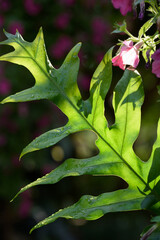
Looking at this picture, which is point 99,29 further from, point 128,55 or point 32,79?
point 128,55

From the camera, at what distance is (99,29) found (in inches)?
127

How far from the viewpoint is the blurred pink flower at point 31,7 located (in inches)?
123

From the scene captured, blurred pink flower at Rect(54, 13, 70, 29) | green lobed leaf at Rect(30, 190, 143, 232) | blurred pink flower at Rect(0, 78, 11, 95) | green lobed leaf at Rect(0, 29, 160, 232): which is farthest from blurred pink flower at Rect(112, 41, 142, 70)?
blurred pink flower at Rect(54, 13, 70, 29)

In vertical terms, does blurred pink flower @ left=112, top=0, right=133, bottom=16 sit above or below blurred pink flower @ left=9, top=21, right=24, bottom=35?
below

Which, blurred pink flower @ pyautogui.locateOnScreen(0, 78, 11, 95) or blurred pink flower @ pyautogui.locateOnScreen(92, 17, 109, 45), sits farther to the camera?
blurred pink flower @ pyautogui.locateOnScreen(92, 17, 109, 45)

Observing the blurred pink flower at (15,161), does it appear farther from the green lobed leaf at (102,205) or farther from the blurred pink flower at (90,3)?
the green lobed leaf at (102,205)

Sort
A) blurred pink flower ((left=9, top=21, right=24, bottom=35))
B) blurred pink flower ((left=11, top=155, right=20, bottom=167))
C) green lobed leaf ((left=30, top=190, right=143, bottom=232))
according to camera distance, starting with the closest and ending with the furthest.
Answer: green lobed leaf ((left=30, top=190, right=143, bottom=232)) → blurred pink flower ((left=9, top=21, right=24, bottom=35)) → blurred pink flower ((left=11, top=155, right=20, bottom=167))

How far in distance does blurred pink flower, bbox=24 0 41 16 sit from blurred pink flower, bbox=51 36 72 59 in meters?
0.22

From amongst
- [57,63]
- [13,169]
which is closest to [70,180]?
[13,169]

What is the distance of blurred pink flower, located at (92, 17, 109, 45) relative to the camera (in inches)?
127

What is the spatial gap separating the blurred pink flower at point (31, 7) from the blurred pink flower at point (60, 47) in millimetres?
219

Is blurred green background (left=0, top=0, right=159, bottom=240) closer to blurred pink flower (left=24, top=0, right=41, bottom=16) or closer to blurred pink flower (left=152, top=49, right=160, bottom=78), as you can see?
blurred pink flower (left=24, top=0, right=41, bottom=16)

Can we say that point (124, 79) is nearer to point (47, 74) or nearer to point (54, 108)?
point (47, 74)

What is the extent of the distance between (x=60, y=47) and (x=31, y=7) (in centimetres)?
29
